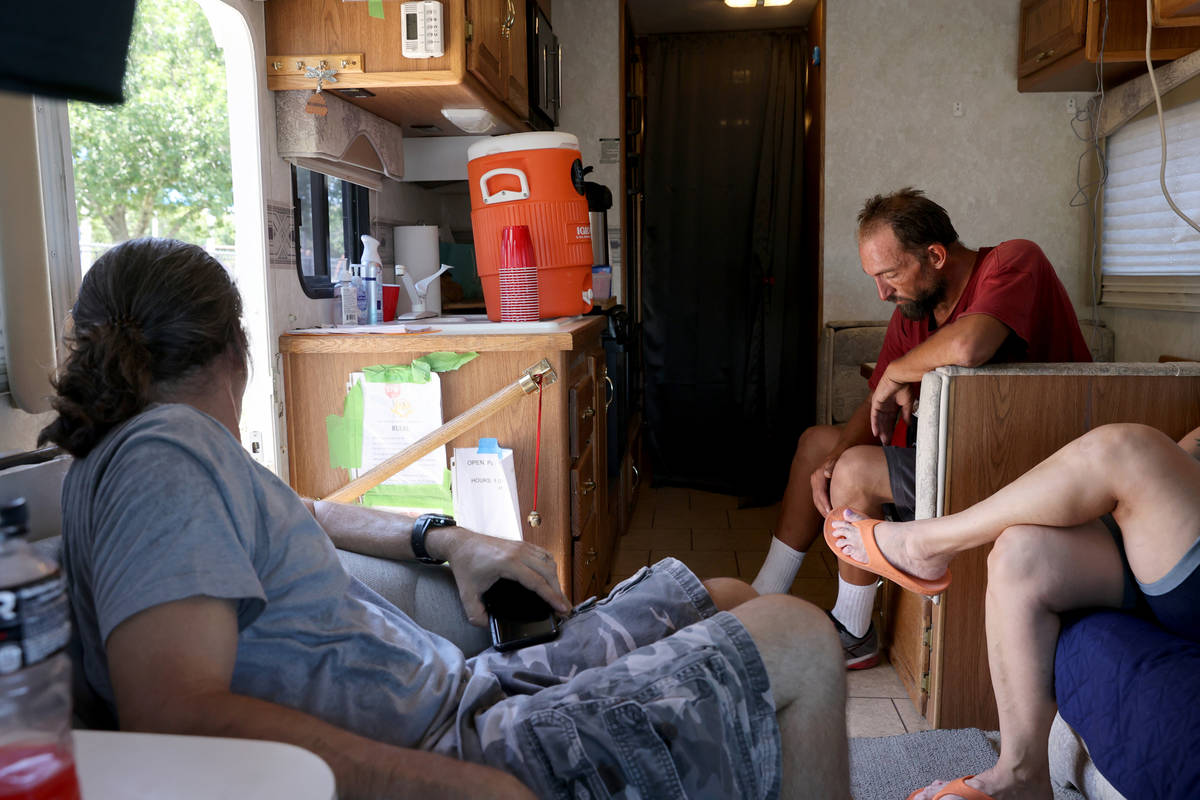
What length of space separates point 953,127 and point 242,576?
12.4ft

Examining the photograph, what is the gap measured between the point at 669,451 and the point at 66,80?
13.4 feet

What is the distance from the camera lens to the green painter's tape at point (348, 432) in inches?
85.0

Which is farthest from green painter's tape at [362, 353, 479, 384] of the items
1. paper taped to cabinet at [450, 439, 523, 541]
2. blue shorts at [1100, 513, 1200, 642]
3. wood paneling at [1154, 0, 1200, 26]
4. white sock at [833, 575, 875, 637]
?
wood paneling at [1154, 0, 1200, 26]

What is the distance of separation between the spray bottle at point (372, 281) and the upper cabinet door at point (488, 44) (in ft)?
1.82

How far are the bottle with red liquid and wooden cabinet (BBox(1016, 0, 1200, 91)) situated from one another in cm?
354

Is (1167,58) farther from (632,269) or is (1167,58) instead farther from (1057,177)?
(632,269)

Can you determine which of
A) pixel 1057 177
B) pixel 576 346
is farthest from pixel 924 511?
pixel 1057 177

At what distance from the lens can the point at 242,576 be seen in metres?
0.87

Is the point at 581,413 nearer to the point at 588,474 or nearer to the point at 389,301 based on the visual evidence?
the point at 588,474

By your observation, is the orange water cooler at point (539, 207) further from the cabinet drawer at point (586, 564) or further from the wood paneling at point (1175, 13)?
the wood paneling at point (1175, 13)

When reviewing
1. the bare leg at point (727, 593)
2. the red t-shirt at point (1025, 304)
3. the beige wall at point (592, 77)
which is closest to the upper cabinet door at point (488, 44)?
the beige wall at point (592, 77)

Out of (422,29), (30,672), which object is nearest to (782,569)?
(422,29)

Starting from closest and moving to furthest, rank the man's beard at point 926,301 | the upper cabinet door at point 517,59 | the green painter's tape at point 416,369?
the green painter's tape at point 416,369 < the man's beard at point 926,301 < the upper cabinet door at point 517,59

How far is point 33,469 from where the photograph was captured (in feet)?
3.92
